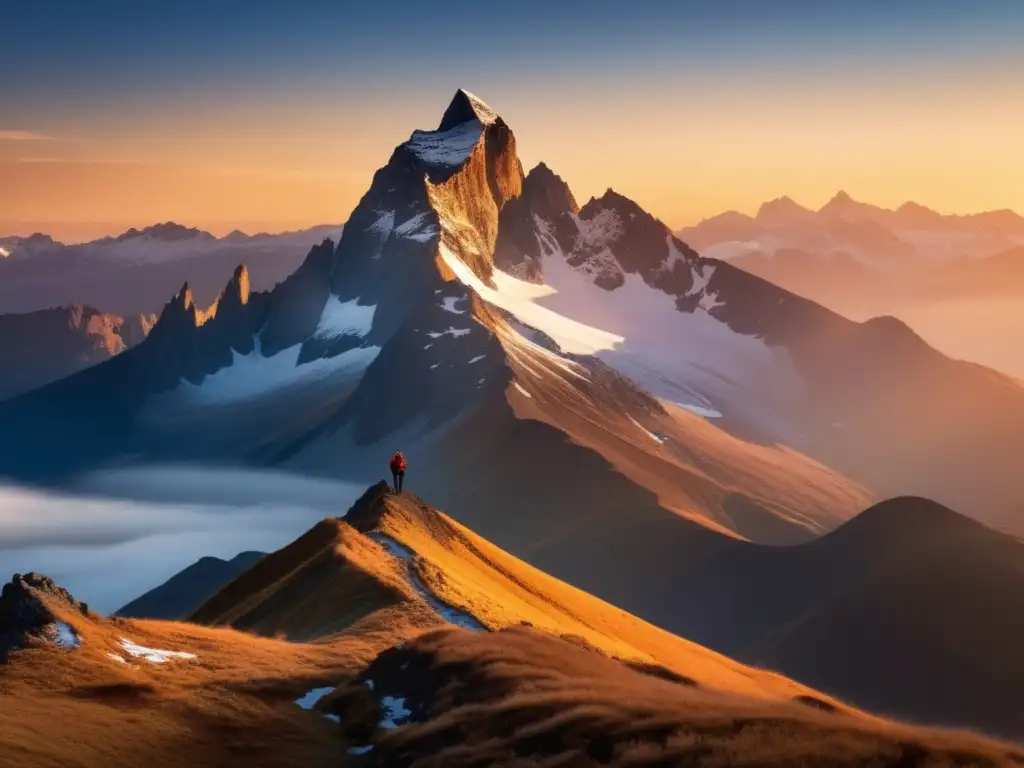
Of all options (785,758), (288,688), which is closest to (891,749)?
(785,758)

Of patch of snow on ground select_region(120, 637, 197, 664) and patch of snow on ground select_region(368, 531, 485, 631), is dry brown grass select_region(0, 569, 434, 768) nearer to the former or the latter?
patch of snow on ground select_region(120, 637, 197, 664)

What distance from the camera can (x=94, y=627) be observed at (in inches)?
1731

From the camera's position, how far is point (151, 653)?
43750 mm

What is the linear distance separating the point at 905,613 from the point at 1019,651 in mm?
17427

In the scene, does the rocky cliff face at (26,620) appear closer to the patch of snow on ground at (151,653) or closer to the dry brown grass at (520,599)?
the patch of snow on ground at (151,653)

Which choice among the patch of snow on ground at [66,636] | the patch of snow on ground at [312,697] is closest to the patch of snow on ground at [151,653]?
the patch of snow on ground at [66,636]

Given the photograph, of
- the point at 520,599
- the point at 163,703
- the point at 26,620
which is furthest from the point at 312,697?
the point at 520,599

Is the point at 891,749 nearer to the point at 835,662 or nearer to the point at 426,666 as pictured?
the point at 426,666

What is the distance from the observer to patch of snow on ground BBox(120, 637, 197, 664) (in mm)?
42906

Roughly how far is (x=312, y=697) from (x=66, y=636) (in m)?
9.10

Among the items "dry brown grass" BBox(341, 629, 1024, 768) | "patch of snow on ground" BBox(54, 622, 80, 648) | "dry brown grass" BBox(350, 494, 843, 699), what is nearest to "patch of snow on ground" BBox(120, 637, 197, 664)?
"patch of snow on ground" BBox(54, 622, 80, 648)

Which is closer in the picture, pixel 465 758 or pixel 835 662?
pixel 465 758

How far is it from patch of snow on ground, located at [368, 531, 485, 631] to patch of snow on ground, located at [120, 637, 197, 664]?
15344mm

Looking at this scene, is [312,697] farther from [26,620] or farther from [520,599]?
[520,599]
